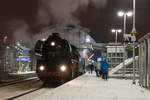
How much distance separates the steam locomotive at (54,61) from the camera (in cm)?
1808

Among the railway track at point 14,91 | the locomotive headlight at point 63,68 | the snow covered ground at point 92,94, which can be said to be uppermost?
the locomotive headlight at point 63,68

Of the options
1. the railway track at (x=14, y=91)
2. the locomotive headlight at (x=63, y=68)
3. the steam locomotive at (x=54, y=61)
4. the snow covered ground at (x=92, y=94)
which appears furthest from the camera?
the locomotive headlight at (x=63, y=68)

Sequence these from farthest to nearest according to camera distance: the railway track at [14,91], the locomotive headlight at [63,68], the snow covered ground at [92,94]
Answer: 1. the locomotive headlight at [63,68]
2. the railway track at [14,91]
3. the snow covered ground at [92,94]

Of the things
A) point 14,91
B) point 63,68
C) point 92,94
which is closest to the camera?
point 92,94

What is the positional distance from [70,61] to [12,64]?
1629 cm

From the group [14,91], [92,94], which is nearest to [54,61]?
[14,91]

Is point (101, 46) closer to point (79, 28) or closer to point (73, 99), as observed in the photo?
point (73, 99)

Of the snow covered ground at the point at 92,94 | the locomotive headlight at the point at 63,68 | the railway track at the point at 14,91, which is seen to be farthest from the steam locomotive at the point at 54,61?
the snow covered ground at the point at 92,94

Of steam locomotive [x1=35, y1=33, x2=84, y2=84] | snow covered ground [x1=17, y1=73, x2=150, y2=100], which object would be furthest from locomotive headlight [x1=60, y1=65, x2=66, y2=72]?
snow covered ground [x1=17, y1=73, x2=150, y2=100]

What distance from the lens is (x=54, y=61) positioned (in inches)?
734

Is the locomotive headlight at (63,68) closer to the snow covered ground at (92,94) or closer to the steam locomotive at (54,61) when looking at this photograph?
the steam locomotive at (54,61)

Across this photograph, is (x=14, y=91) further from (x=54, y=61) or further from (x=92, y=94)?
(x=92, y=94)

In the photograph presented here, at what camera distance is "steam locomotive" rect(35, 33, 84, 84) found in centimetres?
1808

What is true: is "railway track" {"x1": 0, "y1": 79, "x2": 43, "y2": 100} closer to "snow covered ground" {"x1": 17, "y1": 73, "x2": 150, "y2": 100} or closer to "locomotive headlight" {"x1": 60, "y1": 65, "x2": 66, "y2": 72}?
"snow covered ground" {"x1": 17, "y1": 73, "x2": 150, "y2": 100}
